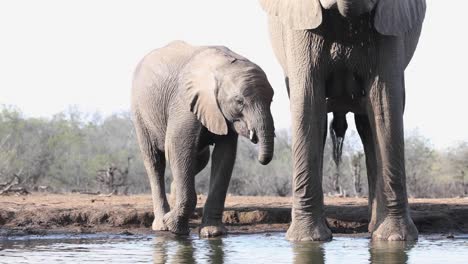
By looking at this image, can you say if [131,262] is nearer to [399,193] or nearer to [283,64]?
[399,193]

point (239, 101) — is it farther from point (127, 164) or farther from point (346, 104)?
point (127, 164)

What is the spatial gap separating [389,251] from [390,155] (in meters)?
1.08

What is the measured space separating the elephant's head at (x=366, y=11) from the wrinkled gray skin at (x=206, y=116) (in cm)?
61

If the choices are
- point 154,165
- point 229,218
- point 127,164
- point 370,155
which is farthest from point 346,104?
point 127,164

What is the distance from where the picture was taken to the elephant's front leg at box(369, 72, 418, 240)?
289 inches

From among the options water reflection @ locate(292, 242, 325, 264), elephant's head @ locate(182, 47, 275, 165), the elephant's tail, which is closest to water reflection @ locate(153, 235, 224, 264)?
water reflection @ locate(292, 242, 325, 264)

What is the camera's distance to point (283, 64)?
28.2 ft

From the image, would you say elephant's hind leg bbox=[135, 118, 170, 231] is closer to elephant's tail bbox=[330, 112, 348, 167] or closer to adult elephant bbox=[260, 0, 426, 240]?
elephant's tail bbox=[330, 112, 348, 167]

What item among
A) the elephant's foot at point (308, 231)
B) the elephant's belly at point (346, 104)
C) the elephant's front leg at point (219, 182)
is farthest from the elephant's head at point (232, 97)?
the elephant's belly at point (346, 104)

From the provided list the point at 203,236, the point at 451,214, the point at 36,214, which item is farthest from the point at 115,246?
the point at 451,214

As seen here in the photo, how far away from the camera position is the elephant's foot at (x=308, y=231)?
24.5 ft

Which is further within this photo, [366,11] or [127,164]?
[127,164]

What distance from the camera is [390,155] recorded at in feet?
24.3

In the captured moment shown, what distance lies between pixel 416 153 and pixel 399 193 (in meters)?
22.2
